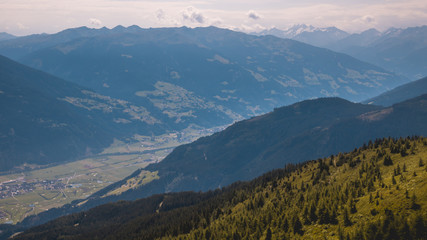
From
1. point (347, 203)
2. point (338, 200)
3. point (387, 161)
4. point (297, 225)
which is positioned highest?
point (387, 161)

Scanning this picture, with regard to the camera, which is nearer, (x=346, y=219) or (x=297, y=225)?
(x=346, y=219)

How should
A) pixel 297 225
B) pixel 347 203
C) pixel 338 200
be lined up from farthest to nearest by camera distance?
1. pixel 338 200
2. pixel 297 225
3. pixel 347 203

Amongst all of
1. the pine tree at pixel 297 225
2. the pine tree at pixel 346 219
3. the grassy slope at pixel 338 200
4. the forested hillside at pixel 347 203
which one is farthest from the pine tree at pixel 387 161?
the pine tree at pixel 297 225

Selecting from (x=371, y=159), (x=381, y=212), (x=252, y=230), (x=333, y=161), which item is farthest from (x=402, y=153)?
(x=252, y=230)

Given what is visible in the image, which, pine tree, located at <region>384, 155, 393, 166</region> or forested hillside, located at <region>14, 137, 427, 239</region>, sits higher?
pine tree, located at <region>384, 155, 393, 166</region>

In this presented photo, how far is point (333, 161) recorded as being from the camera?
15825 centimetres

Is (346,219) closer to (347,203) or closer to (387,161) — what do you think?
(347,203)

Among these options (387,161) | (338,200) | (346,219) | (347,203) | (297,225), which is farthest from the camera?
(387,161)

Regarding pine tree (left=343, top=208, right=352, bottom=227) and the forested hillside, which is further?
pine tree (left=343, top=208, right=352, bottom=227)

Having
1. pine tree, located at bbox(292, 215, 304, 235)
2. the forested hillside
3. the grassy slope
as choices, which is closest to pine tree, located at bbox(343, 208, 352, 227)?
the forested hillside

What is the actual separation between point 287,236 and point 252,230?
68.2 ft

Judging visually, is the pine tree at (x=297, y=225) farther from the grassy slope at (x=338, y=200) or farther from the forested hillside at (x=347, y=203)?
the grassy slope at (x=338, y=200)

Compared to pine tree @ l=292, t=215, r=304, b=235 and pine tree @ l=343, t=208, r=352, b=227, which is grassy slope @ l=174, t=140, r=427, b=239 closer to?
pine tree @ l=343, t=208, r=352, b=227

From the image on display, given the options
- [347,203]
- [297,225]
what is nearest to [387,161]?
[347,203]
